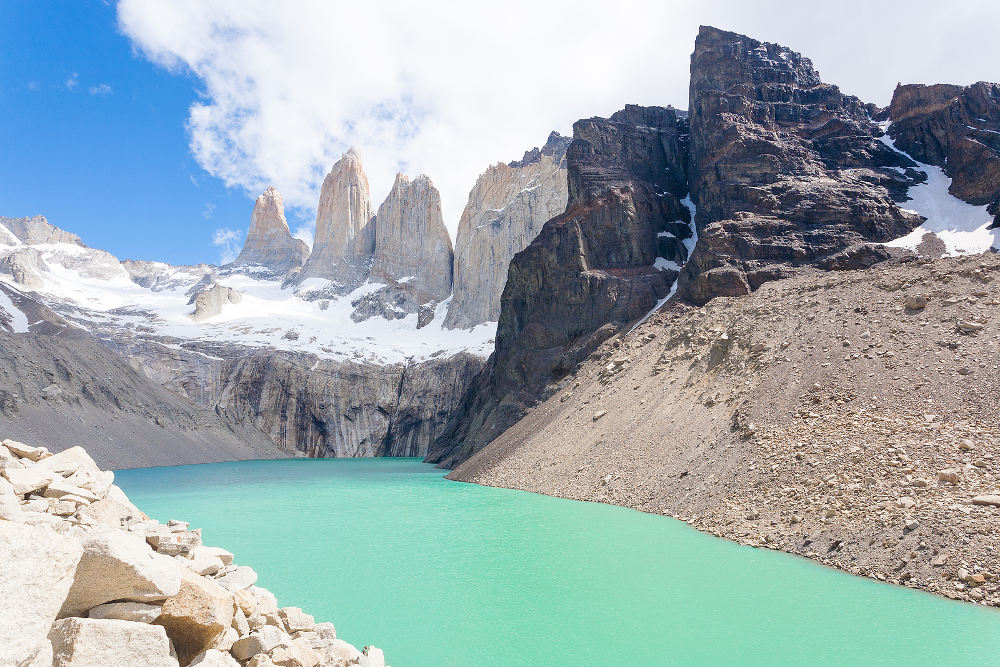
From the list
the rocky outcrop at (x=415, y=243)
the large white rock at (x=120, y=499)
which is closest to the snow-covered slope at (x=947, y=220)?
the large white rock at (x=120, y=499)

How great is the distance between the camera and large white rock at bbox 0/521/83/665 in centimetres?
325

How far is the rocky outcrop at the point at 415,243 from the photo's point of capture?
11631cm

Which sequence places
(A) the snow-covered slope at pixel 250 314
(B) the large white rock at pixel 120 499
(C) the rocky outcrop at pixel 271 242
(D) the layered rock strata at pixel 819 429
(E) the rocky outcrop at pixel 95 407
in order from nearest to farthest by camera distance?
(B) the large white rock at pixel 120 499 < (D) the layered rock strata at pixel 819 429 < (E) the rocky outcrop at pixel 95 407 < (A) the snow-covered slope at pixel 250 314 < (C) the rocky outcrop at pixel 271 242

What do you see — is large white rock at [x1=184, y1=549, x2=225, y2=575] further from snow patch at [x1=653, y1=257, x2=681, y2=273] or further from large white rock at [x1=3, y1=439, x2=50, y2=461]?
snow patch at [x1=653, y1=257, x2=681, y2=273]

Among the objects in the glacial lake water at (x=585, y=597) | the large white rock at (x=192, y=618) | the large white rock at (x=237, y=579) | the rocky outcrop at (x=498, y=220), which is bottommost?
the glacial lake water at (x=585, y=597)

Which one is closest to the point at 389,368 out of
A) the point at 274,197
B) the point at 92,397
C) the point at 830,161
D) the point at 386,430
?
the point at 386,430

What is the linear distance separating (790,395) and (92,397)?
Answer: 61773 mm

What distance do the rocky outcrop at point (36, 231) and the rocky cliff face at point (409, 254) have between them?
108541mm

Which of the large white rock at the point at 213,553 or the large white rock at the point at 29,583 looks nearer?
the large white rock at the point at 29,583

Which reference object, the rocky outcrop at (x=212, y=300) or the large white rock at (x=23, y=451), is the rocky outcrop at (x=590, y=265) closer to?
the large white rock at (x=23, y=451)

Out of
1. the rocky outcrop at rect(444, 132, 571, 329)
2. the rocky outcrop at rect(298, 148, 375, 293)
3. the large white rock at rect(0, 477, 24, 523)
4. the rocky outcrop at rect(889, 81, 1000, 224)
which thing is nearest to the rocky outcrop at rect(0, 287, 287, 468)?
the rocky outcrop at rect(444, 132, 571, 329)

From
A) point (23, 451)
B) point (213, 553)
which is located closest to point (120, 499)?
point (23, 451)

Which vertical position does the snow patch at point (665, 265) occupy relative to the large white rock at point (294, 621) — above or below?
above

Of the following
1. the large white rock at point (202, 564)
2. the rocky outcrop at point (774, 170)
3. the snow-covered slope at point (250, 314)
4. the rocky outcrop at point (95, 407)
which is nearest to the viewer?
→ the large white rock at point (202, 564)
